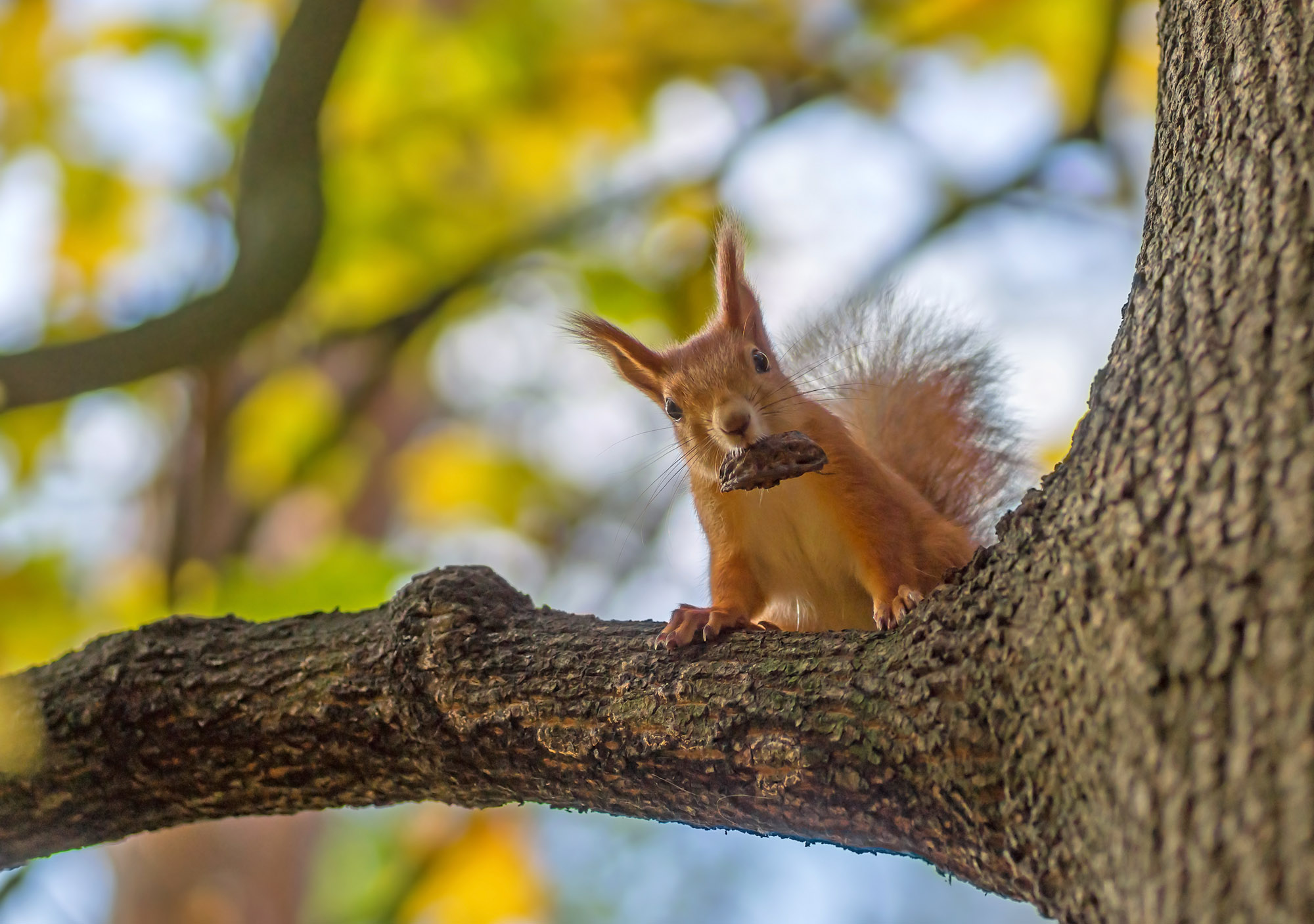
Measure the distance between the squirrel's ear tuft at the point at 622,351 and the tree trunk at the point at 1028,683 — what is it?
100 centimetres

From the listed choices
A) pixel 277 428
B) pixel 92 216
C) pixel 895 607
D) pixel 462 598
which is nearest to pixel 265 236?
pixel 462 598

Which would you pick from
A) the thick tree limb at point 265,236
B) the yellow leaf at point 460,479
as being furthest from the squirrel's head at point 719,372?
the yellow leaf at point 460,479

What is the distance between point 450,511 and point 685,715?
15.8 feet

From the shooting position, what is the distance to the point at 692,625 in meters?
2.14

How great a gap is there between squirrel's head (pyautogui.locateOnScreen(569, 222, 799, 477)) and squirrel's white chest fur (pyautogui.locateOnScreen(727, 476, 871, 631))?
15cm

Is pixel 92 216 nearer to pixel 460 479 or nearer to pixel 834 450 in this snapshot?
pixel 460 479

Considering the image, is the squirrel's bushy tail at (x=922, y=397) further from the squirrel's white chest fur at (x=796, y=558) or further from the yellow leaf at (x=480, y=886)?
the yellow leaf at (x=480, y=886)

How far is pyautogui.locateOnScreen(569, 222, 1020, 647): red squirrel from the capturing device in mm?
2764

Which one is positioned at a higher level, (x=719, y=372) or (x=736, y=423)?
(x=719, y=372)

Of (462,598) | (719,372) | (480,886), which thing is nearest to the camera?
(462,598)

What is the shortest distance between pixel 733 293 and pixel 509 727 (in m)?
1.54

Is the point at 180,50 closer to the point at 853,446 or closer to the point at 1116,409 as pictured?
the point at 853,446

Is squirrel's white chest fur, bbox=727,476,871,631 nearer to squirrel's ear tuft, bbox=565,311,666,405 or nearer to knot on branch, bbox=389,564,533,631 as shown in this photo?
squirrel's ear tuft, bbox=565,311,666,405

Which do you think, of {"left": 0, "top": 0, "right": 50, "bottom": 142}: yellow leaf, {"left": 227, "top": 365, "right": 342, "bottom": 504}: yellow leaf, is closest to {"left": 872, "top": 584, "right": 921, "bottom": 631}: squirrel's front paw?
{"left": 227, "top": 365, "right": 342, "bottom": 504}: yellow leaf
